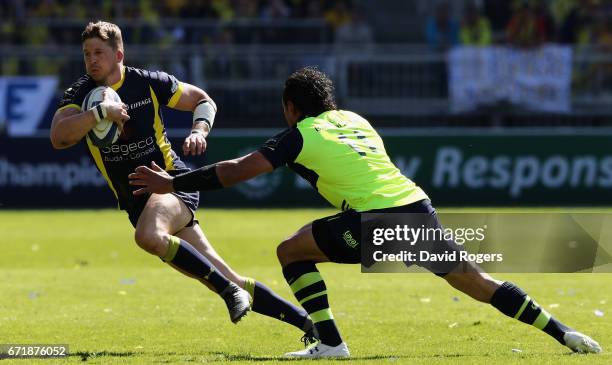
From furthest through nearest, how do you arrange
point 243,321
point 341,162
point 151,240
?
point 243,321
point 151,240
point 341,162

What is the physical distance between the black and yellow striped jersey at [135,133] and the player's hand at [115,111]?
1.55ft

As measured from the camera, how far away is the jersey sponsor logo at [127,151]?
8.66m

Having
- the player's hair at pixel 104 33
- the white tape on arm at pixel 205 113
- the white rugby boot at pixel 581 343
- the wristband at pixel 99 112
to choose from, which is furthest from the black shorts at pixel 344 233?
the player's hair at pixel 104 33

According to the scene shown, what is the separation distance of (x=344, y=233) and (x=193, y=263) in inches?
46.4

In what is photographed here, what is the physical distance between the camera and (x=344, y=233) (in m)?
7.65

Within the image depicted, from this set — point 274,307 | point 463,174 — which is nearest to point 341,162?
point 274,307

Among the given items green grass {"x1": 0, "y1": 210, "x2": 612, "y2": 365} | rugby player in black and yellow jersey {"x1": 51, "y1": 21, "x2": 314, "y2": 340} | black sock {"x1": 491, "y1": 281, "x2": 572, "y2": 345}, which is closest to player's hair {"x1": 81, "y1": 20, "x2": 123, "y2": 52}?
rugby player in black and yellow jersey {"x1": 51, "y1": 21, "x2": 314, "y2": 340}

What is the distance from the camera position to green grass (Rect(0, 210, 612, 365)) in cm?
811

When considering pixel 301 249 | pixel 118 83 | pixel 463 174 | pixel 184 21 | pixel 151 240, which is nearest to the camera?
pixel 301 249

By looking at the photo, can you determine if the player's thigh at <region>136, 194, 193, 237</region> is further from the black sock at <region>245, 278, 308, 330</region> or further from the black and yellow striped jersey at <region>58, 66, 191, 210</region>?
the black sock at <region>245, 278, 308, 330</region>

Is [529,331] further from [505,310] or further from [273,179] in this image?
[273,179]

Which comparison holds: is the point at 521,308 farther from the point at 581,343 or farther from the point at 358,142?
the point at 358,142

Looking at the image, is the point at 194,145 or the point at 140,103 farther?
the point at 140,103

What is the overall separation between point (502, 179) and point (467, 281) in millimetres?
16596
